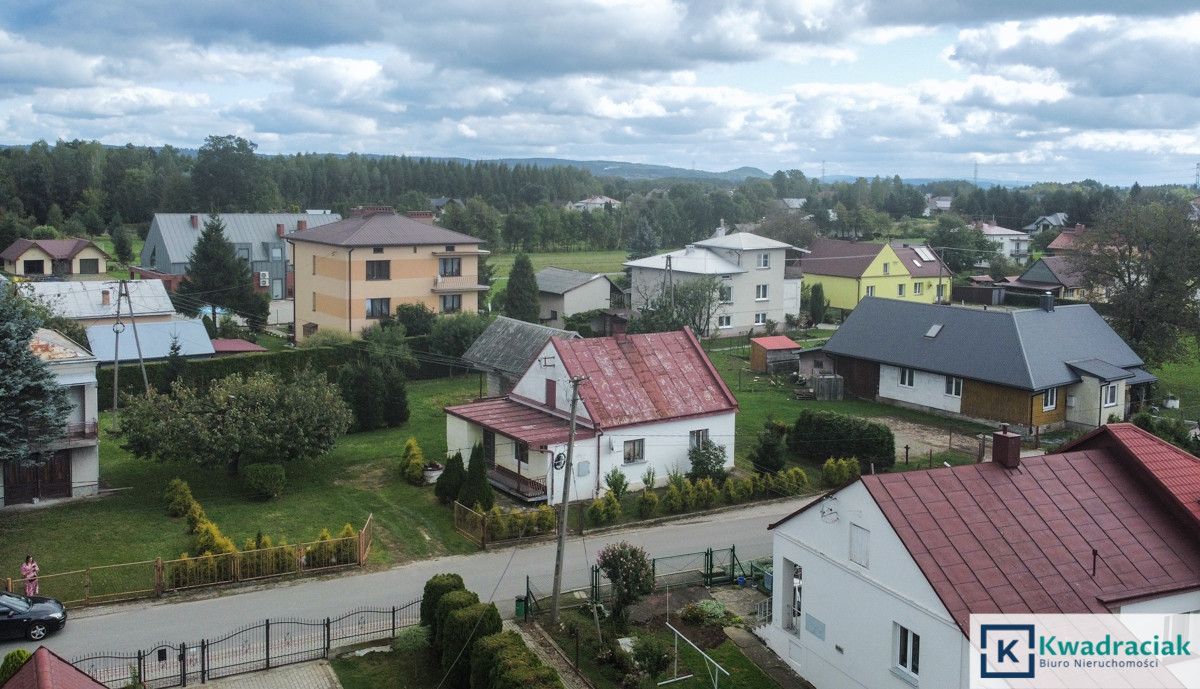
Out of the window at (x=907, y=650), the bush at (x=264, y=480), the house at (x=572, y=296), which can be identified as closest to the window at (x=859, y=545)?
the window at (x=907, y=650)

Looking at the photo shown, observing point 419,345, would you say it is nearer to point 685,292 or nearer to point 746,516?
point 685,292

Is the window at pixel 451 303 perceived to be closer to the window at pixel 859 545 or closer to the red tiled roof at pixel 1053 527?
the window at pixel 859 545

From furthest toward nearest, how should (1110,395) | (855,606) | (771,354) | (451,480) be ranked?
(771,354) < (1110,395) < (451,480) < (855,606)

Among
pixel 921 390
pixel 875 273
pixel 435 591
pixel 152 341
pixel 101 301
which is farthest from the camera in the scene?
pixel 875 273

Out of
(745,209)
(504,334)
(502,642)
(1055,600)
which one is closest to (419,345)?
(504,334)

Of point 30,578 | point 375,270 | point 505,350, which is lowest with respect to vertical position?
point 30,578

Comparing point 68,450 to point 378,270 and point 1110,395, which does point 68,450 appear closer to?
point 378,270

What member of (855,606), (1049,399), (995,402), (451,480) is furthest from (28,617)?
(1049,399)

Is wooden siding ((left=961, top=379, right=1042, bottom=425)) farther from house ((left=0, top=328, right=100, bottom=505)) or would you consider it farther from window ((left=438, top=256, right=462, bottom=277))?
house ((left=0, top=328, right=100, bottom=505))
